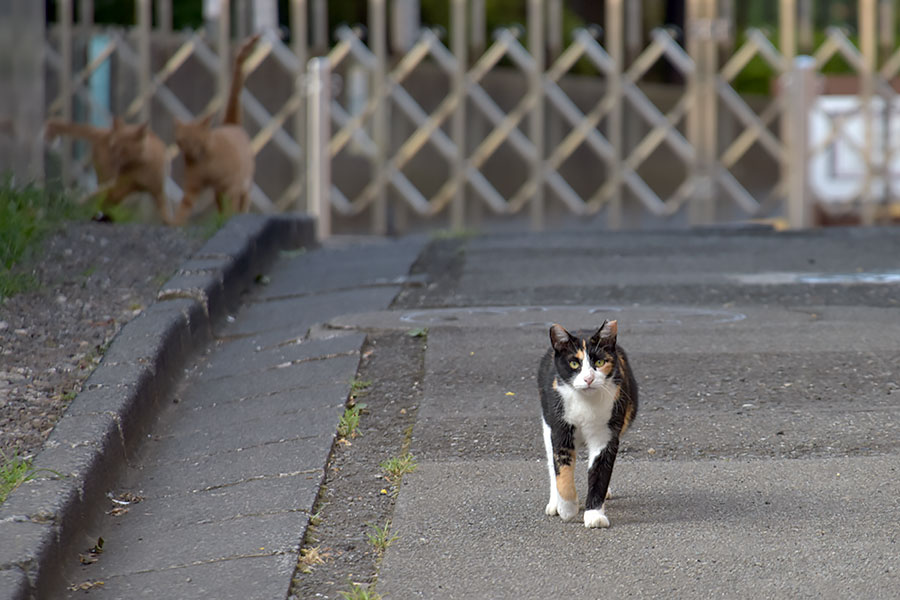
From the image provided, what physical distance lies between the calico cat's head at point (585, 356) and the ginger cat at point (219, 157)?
4.22 m

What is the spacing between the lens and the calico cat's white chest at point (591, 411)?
282cm

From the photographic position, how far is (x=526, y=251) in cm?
666

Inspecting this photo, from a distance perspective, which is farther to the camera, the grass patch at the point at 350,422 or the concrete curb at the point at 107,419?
the grass patch at the point at 350,422

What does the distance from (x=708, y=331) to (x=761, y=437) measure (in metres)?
1.07

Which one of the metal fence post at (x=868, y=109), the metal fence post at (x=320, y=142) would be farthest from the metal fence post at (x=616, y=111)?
the metal fence post at (x=320, y=142)

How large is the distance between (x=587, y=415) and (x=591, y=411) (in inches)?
0.5

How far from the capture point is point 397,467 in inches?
126

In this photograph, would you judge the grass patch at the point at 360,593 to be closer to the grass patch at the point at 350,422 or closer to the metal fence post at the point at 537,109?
the grass patch at the point at 350,422

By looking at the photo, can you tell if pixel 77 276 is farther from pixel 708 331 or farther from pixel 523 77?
pixel 523 77

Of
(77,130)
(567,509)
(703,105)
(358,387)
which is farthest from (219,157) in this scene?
(703,105)

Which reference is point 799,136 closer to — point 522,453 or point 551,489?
point 522,453

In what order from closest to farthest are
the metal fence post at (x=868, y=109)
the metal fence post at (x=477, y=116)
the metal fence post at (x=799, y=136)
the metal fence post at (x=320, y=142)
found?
the metal fence post at (x=799, y=136)
the metal fence post at (x=320, y=142)
the metal fence post at (x=868, y=109)
the metal fence post at (x=477, y=116)

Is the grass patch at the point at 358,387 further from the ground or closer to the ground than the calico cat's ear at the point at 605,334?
closer to the ground

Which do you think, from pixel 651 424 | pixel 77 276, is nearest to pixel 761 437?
pixel 651 424
